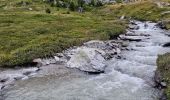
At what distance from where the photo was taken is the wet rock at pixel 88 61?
44569 millimetres

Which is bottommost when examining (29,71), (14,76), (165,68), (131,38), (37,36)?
(131,38)

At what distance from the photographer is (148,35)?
7419cm

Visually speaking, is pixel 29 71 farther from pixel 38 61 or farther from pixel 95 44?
pixel 95 44

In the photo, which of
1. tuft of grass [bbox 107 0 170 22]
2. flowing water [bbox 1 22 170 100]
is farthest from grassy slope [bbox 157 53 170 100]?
tuft of grass [bbox 107 0 170 22]

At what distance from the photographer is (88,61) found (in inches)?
1816

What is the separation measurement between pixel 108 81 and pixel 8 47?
848 inches

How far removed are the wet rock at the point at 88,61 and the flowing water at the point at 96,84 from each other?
3.73ft

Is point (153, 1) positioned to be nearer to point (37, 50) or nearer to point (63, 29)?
point (63, 29)

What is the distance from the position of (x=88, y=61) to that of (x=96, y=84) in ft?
25.6

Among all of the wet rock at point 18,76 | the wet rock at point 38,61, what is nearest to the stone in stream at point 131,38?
the wet rock at point 38,61

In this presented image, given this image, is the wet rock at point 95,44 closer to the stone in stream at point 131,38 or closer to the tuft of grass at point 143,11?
the stone in stream at point 131,38

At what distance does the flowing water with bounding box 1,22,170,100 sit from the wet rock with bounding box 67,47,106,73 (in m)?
1.14

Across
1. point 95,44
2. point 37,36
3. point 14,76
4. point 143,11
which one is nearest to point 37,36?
point 37,36

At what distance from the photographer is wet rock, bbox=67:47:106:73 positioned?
1755 inches
